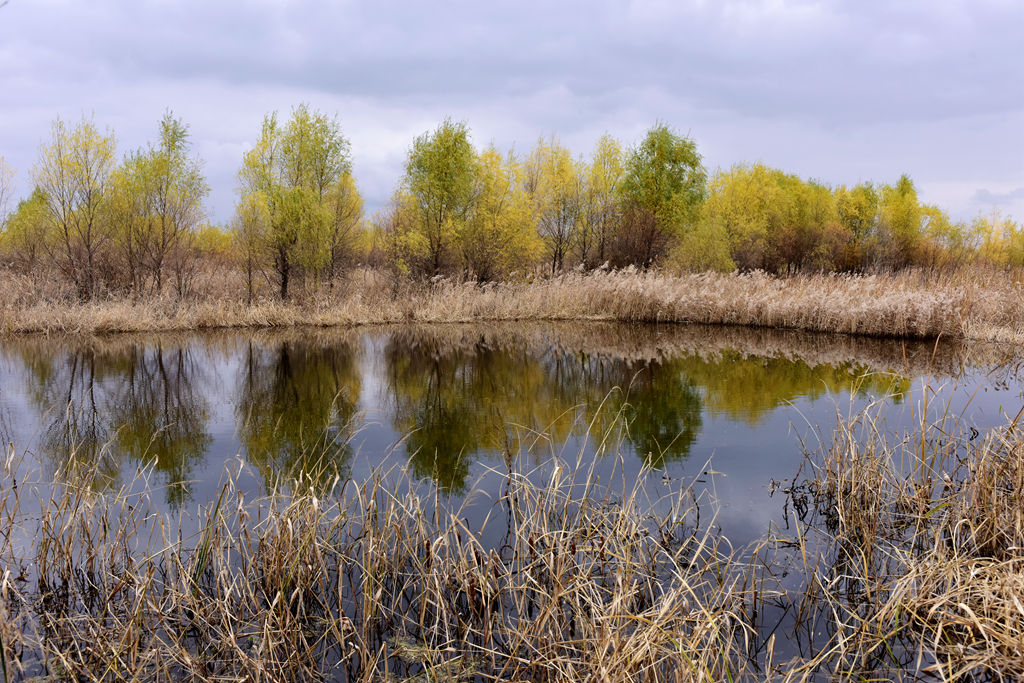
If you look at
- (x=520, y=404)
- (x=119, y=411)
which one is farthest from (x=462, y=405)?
(x=119, y=411)

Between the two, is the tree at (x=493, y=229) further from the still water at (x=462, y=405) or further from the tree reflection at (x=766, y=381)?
the tree reflection at (x=766, y=381)

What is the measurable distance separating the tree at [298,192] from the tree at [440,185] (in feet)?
8.94

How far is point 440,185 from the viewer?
73.4ft

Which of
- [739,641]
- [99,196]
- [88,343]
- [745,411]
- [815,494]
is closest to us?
[739,641]

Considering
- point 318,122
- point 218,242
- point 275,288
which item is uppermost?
point 318,122

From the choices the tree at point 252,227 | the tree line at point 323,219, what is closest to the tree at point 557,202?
the tree line at point 323,219

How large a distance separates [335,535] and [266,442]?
3.22 m

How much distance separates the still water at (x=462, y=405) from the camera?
608 centimetres

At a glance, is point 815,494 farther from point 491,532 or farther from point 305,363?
point 305,363

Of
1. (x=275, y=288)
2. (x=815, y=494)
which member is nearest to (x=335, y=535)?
(x=815, y=494)

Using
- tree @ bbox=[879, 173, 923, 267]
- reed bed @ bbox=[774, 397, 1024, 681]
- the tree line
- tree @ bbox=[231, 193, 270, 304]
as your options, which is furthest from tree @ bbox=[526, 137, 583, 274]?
tree @ bbox=[879, 173, 923, 267]

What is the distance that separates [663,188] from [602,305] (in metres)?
13.5

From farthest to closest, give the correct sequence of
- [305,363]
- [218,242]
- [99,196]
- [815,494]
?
[218,242]
[99,196]
[305,363]
[815,494]

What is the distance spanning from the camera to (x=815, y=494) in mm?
5469
